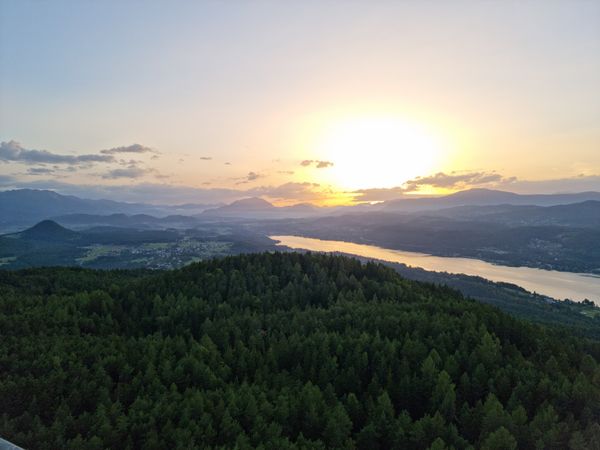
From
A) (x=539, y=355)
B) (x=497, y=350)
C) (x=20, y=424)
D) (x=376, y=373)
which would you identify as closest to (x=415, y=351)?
(x=376, y=373)

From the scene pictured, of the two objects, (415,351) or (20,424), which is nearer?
(20,424)

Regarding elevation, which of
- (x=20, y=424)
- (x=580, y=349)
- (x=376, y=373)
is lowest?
(x=580, y=349)

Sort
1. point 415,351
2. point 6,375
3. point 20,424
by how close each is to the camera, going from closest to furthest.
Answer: point 20,424 → point 6,375 → point 415,351

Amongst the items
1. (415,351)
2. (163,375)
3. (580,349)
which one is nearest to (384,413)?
(415,351)

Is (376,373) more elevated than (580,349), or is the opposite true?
(376,373)

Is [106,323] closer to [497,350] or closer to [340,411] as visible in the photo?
[340,411]

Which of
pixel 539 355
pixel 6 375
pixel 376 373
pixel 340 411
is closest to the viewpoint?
pixel 340 411

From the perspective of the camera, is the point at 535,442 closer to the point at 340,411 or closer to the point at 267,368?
the point at 340,411
